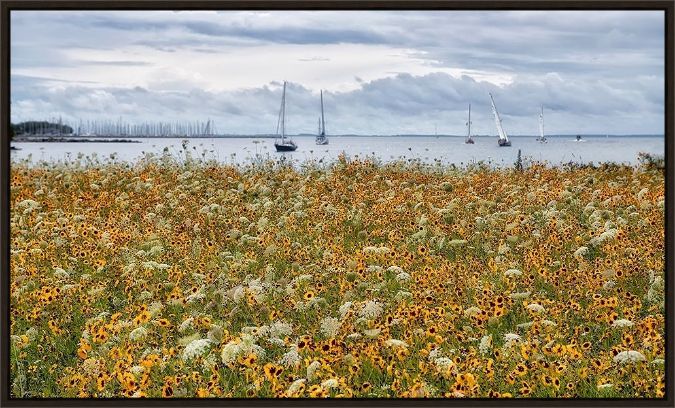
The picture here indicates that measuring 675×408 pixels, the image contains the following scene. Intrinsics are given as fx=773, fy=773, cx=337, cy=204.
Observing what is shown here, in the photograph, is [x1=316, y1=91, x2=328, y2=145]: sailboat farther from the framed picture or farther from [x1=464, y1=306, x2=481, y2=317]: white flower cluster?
[x1=464, y1=306, x2=481, y2=317]: white flower cluster

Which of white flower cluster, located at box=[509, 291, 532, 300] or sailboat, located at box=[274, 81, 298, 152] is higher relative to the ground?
sailboat, located at box=[274, 81, 298, 152]

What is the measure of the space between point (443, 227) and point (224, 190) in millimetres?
3312

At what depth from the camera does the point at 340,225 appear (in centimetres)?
796

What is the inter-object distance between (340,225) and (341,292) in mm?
2302

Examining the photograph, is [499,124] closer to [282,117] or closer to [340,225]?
[340,225]

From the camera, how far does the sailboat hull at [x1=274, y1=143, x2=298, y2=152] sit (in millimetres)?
10527

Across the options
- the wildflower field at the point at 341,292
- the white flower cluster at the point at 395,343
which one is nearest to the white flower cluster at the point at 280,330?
the wildflower field at the point at 341,292

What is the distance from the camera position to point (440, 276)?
5852mm

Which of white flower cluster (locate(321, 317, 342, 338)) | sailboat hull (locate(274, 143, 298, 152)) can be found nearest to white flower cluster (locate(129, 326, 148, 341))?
white flower cluster (locate(321, 317, 342, 338))

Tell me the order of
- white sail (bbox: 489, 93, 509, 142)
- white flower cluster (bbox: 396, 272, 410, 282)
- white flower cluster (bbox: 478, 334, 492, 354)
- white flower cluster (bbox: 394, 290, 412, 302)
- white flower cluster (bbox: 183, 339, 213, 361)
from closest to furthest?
white flower cluster (bbox: 183, 339, 213, 361), white flower cluster (bbox: 478, 334, 492, 354), white flower cluster (bbox: 394, 290, 412, 302), white flower cluster (bbox: 396, 272, 410, 282), white sail (bbox: 489, 93, 509, 142)

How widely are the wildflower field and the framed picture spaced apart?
0.03 m

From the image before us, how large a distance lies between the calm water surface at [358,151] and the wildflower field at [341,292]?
1.83ft

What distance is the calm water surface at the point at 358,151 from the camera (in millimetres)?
9752

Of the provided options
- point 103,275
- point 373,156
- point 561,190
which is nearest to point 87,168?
point 373,156
